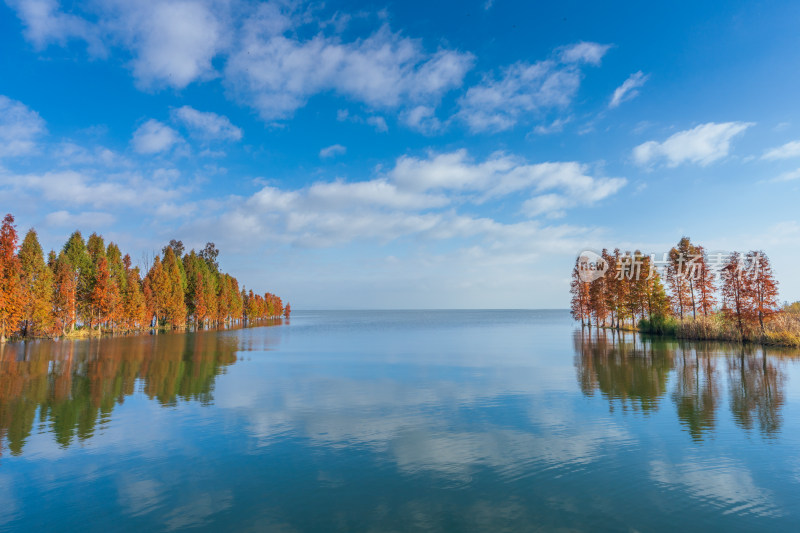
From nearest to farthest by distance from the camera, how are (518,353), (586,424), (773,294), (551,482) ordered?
1. (551,482)
2. (586,424)
3. (518,353)
4. (773,294)

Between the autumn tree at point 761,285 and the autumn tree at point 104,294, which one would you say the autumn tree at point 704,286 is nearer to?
the autumn tree at point 761,285

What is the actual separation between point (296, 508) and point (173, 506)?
105 inches

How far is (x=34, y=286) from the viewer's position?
5422 cm

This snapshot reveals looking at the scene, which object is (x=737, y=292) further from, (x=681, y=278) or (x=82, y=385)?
(x=82, y=385)

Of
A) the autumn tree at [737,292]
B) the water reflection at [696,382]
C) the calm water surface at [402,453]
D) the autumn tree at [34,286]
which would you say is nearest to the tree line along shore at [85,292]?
the autumn tree at [34,286]

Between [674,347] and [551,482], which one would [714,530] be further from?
[674,347]

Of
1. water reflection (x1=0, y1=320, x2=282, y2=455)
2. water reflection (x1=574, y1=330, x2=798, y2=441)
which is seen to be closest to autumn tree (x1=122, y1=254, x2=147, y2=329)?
water reflection (x1=0, y1=320, x2=282, y2=455)

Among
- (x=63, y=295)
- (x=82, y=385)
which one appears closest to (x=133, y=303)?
(x=63, y=295)

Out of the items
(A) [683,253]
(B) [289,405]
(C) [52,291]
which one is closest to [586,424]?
(B) [289,405]

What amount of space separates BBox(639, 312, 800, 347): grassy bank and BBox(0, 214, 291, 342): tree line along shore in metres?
80.0

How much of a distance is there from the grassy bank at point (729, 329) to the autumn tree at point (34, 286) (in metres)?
80.7

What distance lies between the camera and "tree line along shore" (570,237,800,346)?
1729 inches

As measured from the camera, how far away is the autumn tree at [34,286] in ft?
176

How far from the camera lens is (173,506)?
9.13m
